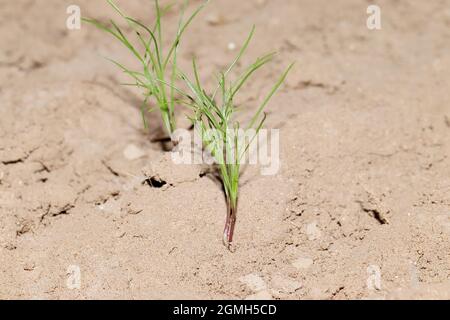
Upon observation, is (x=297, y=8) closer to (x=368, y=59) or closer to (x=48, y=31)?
(x=368, y=59)

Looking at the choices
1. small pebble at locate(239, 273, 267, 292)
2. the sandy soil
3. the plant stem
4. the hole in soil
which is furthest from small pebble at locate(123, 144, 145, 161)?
small pebble at locate(239, 273, 267, 292)

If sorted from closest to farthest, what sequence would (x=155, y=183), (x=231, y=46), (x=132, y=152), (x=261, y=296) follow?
(x=261, y=296), (x=155, y=183), (x=132, y=152), (x=231, y=46)

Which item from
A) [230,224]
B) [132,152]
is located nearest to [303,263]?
[230,224]

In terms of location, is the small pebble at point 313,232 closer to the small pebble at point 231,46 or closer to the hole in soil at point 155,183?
the hole in soil at point 155,183

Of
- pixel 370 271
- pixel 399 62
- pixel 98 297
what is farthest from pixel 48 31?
pixel 370 271

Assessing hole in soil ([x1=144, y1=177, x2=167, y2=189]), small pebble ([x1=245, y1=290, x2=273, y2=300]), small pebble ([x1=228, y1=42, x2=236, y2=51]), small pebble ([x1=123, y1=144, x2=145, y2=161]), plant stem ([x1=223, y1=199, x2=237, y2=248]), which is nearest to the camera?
small pebble ([x1=245, y1=290, x2=273, y2=300])

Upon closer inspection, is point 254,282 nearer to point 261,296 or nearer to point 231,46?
point 261,296

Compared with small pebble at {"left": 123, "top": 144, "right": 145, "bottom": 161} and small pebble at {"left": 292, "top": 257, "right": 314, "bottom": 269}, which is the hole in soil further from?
small pebble at {"left": 292, "top": 257, "right": 314, "bottom": 269}

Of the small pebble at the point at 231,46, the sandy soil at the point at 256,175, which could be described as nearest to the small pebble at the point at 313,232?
the sandy soil at the point at 256,175
